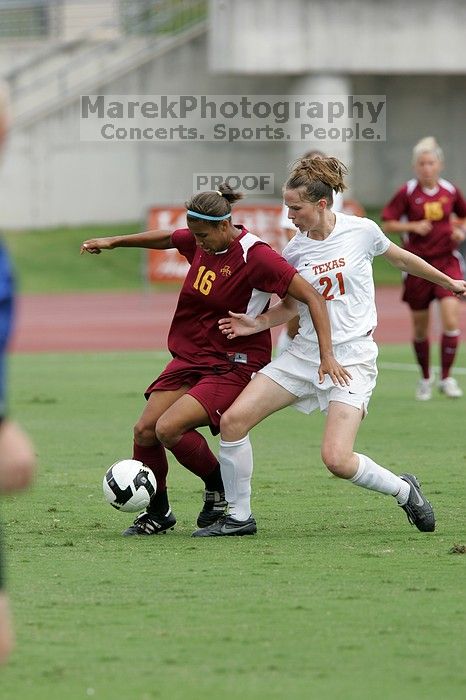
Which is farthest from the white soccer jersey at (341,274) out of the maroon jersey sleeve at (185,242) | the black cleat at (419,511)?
the black cleat at (419,511)

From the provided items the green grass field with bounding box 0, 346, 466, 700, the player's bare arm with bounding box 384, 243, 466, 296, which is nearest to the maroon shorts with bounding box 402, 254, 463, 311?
the green grass field with bounding box 0, 346, 466, 700

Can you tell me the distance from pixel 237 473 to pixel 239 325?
2.50ft

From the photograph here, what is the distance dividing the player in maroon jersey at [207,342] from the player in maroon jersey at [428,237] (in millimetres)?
5900

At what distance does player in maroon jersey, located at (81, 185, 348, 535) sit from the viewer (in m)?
7.14

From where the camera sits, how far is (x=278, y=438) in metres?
11.4

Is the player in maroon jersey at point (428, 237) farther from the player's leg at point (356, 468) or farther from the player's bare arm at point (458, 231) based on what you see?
the player's leg at point (356, 468)

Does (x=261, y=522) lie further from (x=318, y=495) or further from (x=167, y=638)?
(x=167, y=638)

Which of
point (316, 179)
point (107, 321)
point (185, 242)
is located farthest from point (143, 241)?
point (107, 321)

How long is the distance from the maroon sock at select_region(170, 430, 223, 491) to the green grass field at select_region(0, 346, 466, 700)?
303 millimetres

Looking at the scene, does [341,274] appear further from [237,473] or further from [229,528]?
[229,528]

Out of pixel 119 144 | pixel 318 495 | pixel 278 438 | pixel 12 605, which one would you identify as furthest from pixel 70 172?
pixel 12 605

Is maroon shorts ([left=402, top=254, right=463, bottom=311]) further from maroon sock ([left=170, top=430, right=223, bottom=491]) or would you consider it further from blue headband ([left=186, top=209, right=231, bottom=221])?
blue headband ([left=186, top=209, right=231, bottom=221])

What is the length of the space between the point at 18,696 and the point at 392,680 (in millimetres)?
1203

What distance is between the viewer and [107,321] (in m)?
23.8
